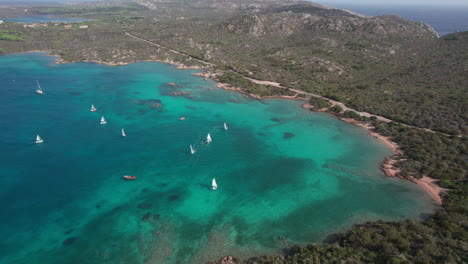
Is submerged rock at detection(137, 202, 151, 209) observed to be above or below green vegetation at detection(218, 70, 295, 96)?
below

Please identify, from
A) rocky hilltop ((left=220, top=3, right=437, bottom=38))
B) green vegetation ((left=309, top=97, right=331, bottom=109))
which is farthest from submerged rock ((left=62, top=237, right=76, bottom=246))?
rocky hilltop ((left=220, top=3, right=437, bottom=38))

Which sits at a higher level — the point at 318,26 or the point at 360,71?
the point at 318,26

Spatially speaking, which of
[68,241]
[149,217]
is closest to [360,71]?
[149,217]

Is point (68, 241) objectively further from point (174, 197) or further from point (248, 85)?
point (248, 85)

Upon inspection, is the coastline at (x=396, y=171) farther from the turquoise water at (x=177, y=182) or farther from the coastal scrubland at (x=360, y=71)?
the turquoise water at (x=177, y=182)

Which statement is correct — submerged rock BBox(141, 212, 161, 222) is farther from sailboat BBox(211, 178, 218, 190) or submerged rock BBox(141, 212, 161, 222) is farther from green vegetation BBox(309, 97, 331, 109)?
green vegetation BBox(309, 97, 331, 109)

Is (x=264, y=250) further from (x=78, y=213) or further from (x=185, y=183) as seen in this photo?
(x=78, y=213)

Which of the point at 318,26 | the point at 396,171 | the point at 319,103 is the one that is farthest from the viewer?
the point at 318,26
